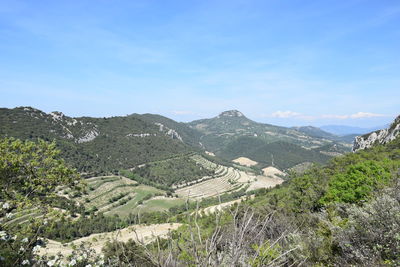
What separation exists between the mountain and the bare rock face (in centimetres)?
11342

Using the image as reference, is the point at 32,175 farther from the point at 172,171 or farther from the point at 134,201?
the point at 172,171

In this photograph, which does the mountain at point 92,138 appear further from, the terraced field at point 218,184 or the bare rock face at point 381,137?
the bare rock face at point 381,137

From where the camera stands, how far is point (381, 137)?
8612 centimetres

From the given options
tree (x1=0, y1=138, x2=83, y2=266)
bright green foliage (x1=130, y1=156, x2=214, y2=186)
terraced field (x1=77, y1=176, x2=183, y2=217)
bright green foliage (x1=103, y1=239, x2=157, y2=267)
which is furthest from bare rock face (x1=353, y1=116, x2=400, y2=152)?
tree (x1=0, y1=138, x2=83, y2=266)

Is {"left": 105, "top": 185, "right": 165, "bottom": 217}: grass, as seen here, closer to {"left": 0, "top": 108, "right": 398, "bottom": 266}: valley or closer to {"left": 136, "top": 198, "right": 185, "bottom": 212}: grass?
{"left": 0, "top": 108, "right": 398, "bottom": 266}: valley

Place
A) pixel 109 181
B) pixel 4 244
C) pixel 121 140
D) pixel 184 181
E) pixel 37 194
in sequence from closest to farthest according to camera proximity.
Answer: pixel 4 244, pixel 37 194, pixel 109 181, pixel 184 181, pixel 121 140

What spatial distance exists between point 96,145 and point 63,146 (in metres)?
24.4

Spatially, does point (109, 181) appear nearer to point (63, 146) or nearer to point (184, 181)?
point (63, 146)

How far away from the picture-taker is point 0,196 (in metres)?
10.3

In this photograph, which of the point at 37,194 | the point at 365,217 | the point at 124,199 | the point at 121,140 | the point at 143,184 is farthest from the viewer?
the point at 121,140

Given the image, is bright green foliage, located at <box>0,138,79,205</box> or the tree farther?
bright green foliage, located at <box>0,138,79,205</box>

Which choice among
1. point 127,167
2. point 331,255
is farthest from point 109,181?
point 331,255

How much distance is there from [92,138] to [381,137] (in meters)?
149

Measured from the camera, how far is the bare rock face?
246 feet
